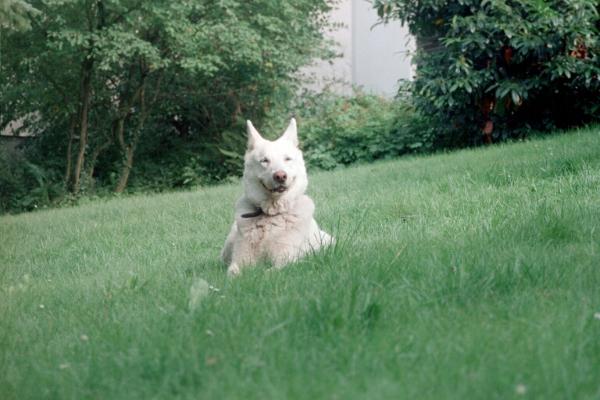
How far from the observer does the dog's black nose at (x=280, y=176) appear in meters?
4.87

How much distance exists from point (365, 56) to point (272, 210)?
16437 mm

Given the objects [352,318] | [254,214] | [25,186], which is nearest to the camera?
[352,318]

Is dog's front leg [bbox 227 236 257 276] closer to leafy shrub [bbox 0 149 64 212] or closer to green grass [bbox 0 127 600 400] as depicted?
green grass [bbox 0 127 600 400]

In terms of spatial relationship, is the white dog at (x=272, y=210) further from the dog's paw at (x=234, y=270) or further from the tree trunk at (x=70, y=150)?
the tree trunk at (x=70, y=150)

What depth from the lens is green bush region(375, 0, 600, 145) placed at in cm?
1063

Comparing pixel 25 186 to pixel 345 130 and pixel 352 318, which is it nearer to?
pixel 345 130

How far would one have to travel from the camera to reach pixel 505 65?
456 inches

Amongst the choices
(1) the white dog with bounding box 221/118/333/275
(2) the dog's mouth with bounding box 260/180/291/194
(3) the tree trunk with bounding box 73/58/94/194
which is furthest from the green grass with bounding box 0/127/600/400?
(3) the tree trunk with bounding box 73/58/94/194

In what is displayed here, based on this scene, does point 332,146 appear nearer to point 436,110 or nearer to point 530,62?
point 436,110

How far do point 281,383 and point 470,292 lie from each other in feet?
4.19

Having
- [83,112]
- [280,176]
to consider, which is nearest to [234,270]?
[280,176]

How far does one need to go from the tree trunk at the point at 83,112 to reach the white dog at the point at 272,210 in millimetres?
9496

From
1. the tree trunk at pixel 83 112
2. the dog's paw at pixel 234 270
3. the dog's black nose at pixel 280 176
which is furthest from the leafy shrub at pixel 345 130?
the dog's paw at pixel 234 270

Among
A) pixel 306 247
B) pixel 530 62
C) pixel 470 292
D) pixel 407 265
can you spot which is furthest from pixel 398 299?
pixel 530 62
